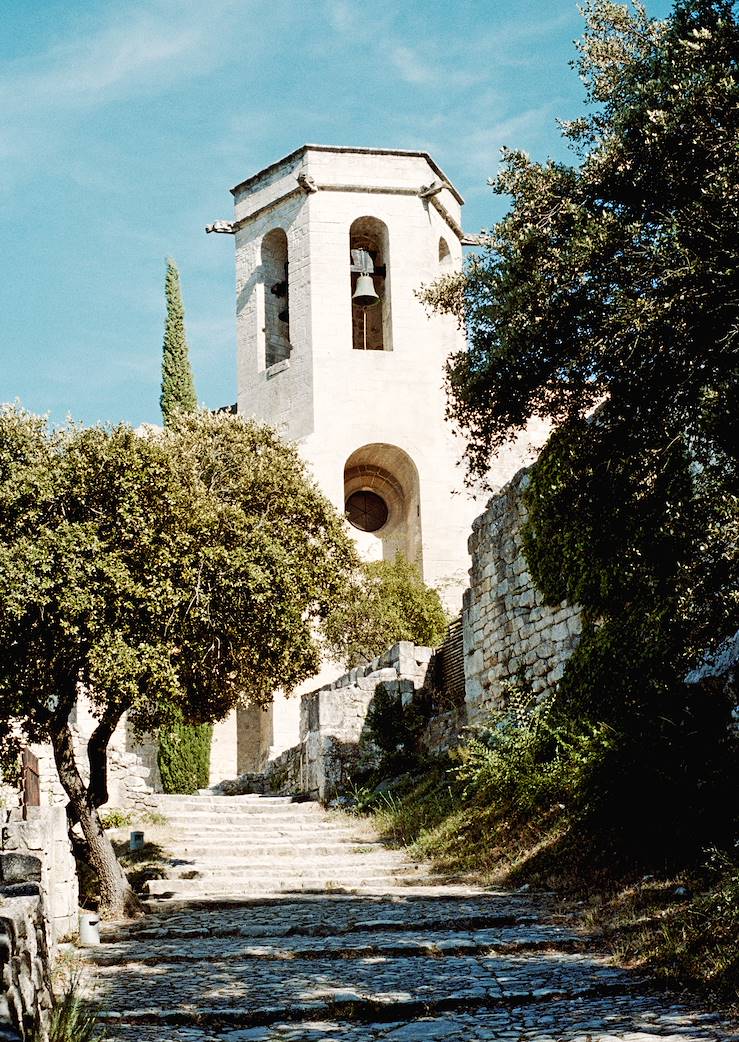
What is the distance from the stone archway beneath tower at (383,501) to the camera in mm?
32812

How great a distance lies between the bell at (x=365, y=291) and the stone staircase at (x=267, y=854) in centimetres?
1888

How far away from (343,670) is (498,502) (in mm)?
13605

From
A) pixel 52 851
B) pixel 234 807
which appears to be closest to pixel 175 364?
pixel 234 807

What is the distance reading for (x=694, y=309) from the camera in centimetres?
699

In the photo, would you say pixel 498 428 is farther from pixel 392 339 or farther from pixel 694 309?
pixel 392 339

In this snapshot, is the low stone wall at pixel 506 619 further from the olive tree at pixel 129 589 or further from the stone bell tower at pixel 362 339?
the stone bell tower at pixel 362 339

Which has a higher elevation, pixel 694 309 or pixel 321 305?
pixel 321 305

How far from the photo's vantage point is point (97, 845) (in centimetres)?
1002

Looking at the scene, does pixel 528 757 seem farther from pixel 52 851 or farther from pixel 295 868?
pixel 52 851

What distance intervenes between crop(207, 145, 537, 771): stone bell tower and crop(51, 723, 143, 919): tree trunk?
847 inches

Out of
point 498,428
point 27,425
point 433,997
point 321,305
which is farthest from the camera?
point 321,305

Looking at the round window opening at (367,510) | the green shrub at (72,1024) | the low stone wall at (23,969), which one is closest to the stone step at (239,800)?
the green shrub at (72,1024)

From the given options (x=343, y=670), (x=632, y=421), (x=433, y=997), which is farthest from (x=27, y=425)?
(x=343, y=670)

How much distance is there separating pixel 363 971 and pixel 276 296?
30484 mm
